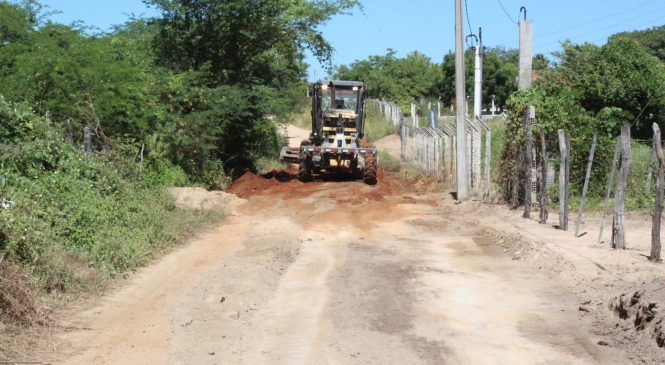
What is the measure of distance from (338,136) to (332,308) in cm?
1821

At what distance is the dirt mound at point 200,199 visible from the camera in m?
17.8

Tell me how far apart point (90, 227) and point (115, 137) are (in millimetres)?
8997

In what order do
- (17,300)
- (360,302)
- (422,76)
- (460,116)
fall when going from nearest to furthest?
(17,300) → (360,302) → (460,116) → (422,76)

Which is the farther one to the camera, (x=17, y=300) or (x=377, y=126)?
(x=377, y=126)

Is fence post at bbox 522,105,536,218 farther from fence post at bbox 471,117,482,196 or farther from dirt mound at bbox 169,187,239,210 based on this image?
dirt mound at bbox 169,187,239,210

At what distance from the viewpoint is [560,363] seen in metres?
7.05

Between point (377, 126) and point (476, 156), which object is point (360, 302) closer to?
point (476, 156)

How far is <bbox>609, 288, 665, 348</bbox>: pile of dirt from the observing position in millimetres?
7422

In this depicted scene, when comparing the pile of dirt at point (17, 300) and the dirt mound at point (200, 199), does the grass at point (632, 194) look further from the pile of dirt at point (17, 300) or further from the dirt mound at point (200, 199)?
the pile of dirt at point (17, 300)

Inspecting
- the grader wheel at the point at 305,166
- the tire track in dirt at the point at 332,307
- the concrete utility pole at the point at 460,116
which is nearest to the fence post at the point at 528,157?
the tire track in dirt at the point at 332,307

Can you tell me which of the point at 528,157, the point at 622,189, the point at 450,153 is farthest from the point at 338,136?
the point at 622,189

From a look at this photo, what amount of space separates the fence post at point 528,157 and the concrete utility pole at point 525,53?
6.43 ft

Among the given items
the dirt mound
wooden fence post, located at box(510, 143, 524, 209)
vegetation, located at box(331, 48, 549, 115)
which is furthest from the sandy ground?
vegetation, located at box(331, 48, 549, 115)

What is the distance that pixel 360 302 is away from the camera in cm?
931
